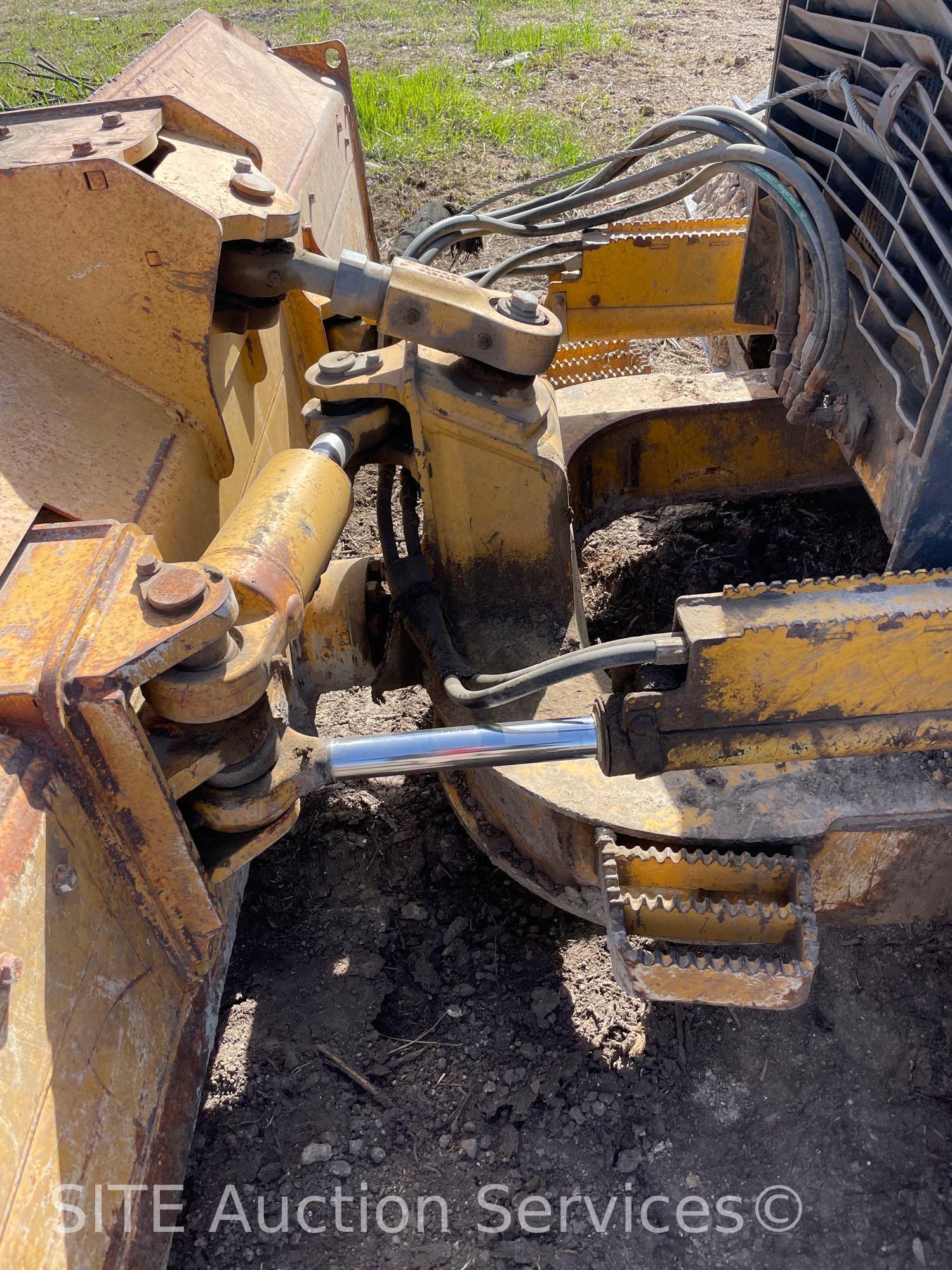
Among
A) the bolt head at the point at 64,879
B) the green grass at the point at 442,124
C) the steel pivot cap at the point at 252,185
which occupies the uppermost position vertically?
the steel pivot cap at the point at 252,185

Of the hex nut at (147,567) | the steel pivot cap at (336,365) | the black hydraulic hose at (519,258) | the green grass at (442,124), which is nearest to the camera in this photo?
the hex nut at (147,567)

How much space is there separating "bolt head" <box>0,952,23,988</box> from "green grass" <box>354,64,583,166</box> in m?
7.05

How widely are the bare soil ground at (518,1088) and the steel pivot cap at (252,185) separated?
1.68 meters

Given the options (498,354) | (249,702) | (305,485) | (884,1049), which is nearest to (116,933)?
(249,702)

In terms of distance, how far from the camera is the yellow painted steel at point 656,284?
10.3 ft

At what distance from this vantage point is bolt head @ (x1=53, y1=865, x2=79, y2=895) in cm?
139

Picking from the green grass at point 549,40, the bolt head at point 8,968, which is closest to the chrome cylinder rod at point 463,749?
the bolt head at point 8,968

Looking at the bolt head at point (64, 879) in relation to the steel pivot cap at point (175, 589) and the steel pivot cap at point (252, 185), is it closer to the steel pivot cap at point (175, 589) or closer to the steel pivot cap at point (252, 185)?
the steel pivot cap at point (175, 589)

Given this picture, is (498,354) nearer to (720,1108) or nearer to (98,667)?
(98,667)

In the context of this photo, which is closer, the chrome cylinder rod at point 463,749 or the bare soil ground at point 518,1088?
the chrome cylinder rod at point 463,749

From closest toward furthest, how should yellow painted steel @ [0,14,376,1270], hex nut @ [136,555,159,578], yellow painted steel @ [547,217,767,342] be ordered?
1. yellow painted steel @ [0,14,376,1270]
2. hex nut @ [136,555,159,578]
3. yellow painted steel @ [547,217,767,342]

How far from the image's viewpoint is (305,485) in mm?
1959

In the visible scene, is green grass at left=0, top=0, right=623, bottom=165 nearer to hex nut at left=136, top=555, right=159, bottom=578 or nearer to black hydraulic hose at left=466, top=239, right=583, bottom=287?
black hydraulic hose at left=466, top=239, right=583, bottom=287

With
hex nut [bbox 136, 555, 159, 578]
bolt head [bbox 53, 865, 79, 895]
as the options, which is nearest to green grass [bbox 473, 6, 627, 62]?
hex nut [bbox 136, 555, 159, 578]
